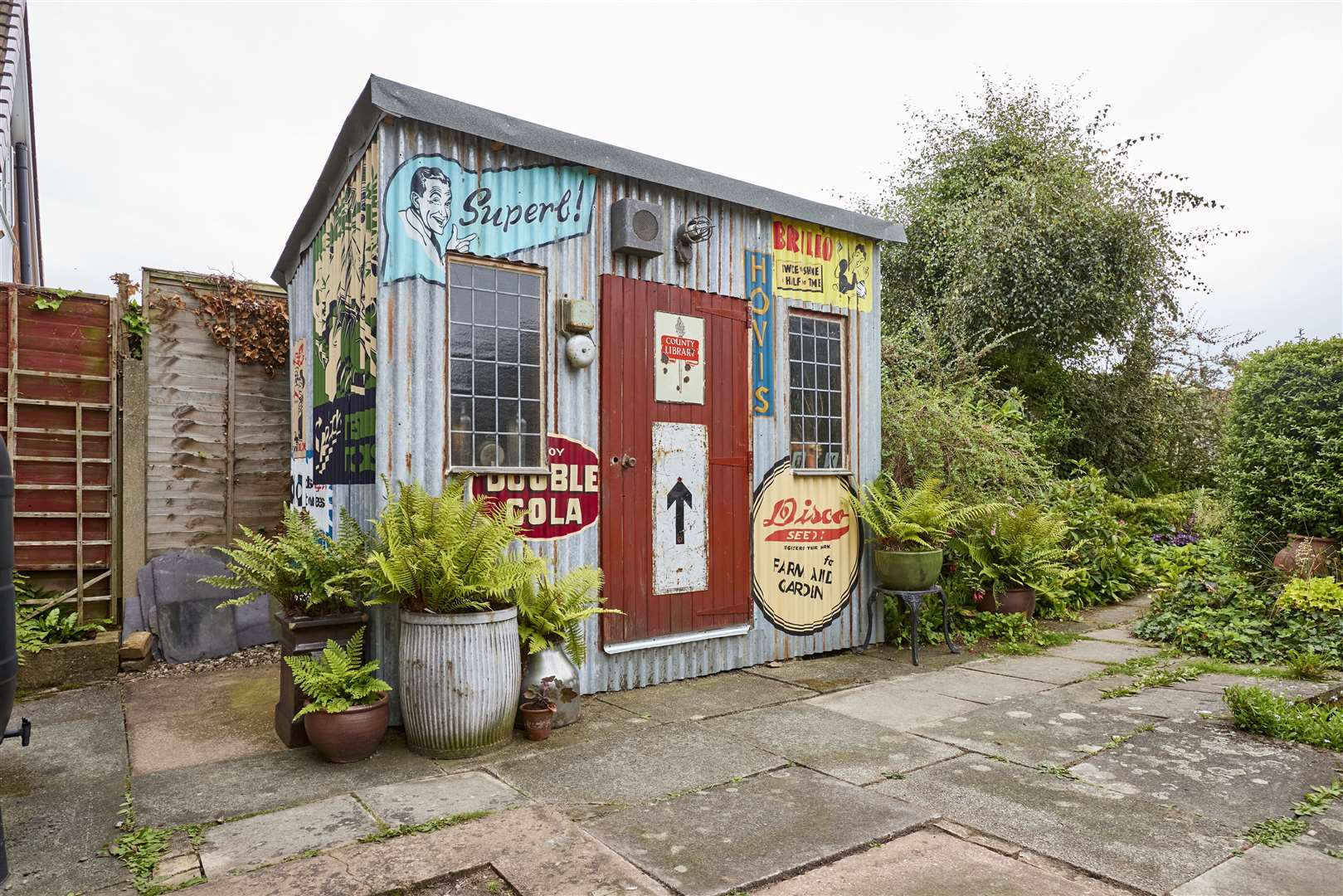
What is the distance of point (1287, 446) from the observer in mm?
6754

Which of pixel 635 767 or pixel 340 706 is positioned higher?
pixel 340 706

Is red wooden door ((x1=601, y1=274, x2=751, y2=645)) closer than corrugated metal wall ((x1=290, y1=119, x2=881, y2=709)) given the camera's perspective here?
No

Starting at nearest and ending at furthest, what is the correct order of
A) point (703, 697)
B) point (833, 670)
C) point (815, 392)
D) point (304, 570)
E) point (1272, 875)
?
point (1272, 875) < point (304, 570) < point (703, 697) < point (833, 670) < point (815, 392)

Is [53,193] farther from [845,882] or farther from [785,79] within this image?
[845,882]

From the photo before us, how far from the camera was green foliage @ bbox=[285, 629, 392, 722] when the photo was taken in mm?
3814

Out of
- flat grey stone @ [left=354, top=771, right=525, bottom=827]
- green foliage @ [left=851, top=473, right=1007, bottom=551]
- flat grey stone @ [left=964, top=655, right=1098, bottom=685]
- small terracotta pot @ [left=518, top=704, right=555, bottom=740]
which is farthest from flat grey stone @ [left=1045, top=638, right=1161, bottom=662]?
flat grey stone @ [left=354, top=771, right=525, bottom=827]

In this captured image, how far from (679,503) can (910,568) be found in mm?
1975

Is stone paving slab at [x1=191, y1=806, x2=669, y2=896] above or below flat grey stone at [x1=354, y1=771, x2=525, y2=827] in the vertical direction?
above

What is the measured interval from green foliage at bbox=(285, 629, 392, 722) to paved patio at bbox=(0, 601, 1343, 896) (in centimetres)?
30

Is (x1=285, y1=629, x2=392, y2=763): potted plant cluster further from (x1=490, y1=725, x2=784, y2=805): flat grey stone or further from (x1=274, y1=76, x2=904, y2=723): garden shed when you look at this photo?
(x1=490, y1=725, x2=784, y2=805): flat grey stone

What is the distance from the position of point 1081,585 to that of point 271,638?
7954mm

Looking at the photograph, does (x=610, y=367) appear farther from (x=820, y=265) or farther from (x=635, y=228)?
(x=820, y=265)

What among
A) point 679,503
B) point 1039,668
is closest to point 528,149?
point 679,503

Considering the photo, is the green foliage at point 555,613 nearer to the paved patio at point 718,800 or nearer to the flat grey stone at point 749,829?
the paved patio at point 718,800
